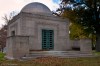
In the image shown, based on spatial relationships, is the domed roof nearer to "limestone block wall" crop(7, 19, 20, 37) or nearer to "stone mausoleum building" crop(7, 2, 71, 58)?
"stone mausoleum building" crop(7, 2, 71, 58)

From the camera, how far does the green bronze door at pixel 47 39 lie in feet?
74.6

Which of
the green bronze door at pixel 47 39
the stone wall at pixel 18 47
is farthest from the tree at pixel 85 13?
the stone wall at pixel 18 47

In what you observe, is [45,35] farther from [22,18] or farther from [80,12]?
[80,12]

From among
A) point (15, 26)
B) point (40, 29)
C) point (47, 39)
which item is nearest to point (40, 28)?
point (40, 29)

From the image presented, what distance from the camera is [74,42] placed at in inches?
1014

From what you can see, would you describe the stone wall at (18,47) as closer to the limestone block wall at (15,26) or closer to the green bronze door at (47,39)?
the limestone block wall at (15,26)

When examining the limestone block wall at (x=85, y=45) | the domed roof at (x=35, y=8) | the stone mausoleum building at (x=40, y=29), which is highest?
the domed roof at (x=35, y=8)

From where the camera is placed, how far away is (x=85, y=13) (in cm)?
3219

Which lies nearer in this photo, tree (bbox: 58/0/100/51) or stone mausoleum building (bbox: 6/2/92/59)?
stone mausoleum building (bbox: 6/2/92/59)

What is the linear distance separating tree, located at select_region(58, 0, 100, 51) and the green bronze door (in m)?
10.6

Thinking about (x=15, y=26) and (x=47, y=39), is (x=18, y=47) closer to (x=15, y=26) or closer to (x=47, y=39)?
(x=15, y=26)

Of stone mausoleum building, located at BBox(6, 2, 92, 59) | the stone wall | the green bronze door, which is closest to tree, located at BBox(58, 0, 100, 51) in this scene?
stone mausoleum building, located at BBox(6, 2, 92, 59)

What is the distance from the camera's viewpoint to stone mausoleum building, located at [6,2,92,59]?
21.3 meters

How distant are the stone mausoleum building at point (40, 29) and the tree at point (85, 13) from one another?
8696 mm
